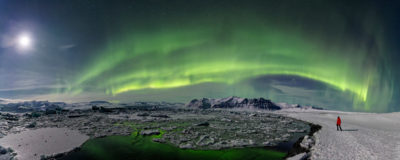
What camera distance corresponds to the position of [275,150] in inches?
687

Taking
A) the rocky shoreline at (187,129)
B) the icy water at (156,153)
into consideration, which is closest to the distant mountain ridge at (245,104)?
the rocky shoreline at (187,129)

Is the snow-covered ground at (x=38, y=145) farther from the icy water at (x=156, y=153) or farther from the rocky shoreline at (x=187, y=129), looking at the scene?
the icy water at (x=156, y=153)

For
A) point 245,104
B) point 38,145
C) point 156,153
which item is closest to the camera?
point 156,153

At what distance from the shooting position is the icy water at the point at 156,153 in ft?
49.5

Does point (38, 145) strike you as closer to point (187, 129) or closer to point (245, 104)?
point (187, 129)

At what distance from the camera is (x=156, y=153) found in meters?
16.1

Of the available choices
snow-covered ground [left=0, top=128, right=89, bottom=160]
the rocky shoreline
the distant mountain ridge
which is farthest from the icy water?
the distant mountain ridge

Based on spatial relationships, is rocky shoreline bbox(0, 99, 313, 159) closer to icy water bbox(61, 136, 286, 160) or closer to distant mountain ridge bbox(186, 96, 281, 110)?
icy water bbox(61, 136, 286, 160)

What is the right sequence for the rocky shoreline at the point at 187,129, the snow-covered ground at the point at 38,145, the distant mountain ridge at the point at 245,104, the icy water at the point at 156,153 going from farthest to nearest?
1. the distant mountain ridge at the point at 245,104
2. the rocky shoreline at the point at 187,129
3. the icy water at the point at 156,153
4. the snow-covered ground at the point at 38,145

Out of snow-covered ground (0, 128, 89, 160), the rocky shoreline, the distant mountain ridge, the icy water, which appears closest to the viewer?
snow-covered ground (0, 128, 89, 160)

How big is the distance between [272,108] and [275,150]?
148m

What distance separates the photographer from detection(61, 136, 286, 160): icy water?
49.5 feet

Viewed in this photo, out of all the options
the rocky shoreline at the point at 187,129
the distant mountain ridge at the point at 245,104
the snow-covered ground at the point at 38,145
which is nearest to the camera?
the snow-covered ground at the point at 38,145

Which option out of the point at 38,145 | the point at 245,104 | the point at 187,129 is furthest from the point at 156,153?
the point at 245,104
